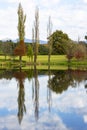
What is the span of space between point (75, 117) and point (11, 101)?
171 inches

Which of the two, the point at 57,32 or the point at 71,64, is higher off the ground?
the point at 57,32

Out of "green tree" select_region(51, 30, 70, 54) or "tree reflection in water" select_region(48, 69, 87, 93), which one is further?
"green tree" select_region(51, 30, 70, 54)

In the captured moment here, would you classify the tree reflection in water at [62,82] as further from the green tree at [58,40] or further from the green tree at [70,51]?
the green tree at [58,40]

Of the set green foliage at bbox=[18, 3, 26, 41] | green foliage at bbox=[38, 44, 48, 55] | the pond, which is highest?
green foliage at bbox=[18, 3, 26, 41]

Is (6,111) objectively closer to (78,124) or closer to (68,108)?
(68,108)

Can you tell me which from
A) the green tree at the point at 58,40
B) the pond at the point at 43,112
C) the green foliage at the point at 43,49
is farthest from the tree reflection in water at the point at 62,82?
the green foliage at the point at 43,49

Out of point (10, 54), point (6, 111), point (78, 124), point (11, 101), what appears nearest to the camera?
point (78, 124)

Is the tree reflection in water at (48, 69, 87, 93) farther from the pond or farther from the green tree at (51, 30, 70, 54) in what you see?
the green tree at (51, 30, 70, 54)

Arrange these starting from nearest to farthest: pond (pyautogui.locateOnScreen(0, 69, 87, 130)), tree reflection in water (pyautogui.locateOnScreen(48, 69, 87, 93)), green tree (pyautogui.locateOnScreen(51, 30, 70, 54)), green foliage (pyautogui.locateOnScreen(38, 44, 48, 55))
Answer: pond (pyautogui.locateOnScreen(0, 69, 87, 130)) < tree reflection in water (pyautogui.locateOnScreen(48, 69, 87, 93)) < green tree (pyautogui.locateOnScreen(51, 30, 70, 54)) < green foliage (pyautogui.locateOnScreen(38, 44, 48, 55))

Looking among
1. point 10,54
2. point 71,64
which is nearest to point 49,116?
point 71,64

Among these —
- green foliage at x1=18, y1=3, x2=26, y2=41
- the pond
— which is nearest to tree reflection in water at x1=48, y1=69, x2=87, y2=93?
the pond

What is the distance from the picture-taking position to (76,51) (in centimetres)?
5928

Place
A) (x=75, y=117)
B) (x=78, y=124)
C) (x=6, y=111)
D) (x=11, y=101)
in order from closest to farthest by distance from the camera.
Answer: (x=78, y=124), (x=75, y=117), (x=6, y=111), (x=11, y=101)

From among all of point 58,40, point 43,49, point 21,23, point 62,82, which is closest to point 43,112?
point 62,82
